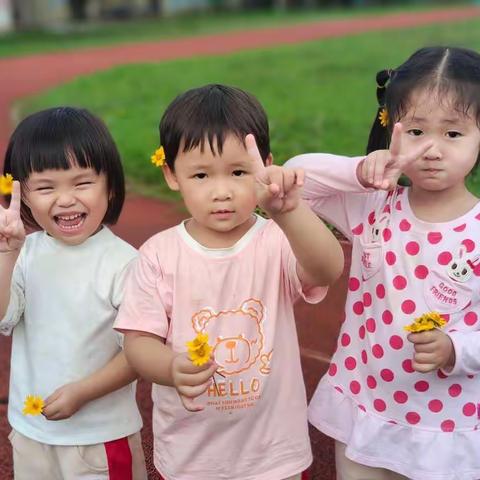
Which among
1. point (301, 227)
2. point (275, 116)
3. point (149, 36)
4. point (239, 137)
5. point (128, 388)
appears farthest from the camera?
point (149, 36)

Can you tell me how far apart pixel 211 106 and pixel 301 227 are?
421 mm

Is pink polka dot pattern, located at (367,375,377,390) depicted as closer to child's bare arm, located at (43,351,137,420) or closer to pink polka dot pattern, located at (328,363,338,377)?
pink polka dot pattern, located at (328,363,338,377)

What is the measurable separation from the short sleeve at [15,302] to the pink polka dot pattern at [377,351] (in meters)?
1.00

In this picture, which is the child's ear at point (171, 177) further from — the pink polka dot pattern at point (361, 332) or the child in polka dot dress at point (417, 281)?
the pink polka dot pattern at point (361, 332)

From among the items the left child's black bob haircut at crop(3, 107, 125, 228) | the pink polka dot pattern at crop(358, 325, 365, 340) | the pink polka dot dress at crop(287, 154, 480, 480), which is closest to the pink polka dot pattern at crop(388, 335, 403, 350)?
the pink polka dot dress at crop(287, 154, 480, 480)

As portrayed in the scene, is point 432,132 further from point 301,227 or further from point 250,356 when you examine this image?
point 250,356

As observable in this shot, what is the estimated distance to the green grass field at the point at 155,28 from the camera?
21828mm

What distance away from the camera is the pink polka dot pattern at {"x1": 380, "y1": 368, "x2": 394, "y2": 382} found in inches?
93.3

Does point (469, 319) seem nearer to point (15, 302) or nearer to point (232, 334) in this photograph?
point (232, 334)

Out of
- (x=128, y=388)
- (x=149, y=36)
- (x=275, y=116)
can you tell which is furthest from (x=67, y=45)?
(x=128, y=388)

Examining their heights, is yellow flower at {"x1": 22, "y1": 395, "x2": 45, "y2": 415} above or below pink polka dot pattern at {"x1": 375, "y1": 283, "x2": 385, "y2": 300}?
below

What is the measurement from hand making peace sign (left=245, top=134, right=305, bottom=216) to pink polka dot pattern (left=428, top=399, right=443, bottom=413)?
0.74 m

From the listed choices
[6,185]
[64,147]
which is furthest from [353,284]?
[6,185]

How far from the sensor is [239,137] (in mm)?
2172
